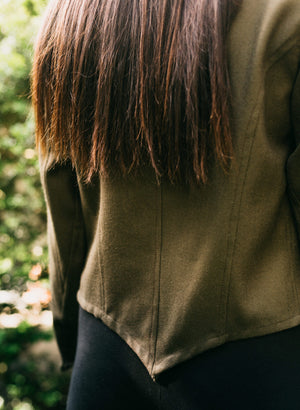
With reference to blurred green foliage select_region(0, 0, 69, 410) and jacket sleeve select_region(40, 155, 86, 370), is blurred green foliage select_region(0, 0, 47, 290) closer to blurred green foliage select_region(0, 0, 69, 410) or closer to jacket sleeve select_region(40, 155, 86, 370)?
blurred green foliage select_region(0, 0, 69, 410)

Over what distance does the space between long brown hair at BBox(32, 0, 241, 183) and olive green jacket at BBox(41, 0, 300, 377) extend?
2.0 inches

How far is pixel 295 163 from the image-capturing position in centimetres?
96

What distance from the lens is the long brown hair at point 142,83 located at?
90 cm

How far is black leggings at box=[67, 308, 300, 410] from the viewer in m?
0.94

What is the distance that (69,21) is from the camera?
3.41ft

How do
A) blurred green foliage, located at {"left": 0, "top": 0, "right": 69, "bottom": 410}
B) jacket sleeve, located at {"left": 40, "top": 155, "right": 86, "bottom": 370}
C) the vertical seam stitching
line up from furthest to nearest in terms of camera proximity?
blurred green foliage, located at {"left": 0, "top": 0, "right": 69, "bottom": 410} < jacket sleeve, located at {"left": 40, "top": 155, "right": 86, "bottom": 370} < the vertical seam stitching

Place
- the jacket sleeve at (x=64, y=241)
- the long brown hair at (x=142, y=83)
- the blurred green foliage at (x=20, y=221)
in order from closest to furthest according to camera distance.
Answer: the long brown hair at (x=142, y=83), the jacket sleeve at (x=64, y=241), the blurred green foliage at (x=20, y=221)

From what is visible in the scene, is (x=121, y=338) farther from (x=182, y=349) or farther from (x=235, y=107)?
(x=235, y=107)

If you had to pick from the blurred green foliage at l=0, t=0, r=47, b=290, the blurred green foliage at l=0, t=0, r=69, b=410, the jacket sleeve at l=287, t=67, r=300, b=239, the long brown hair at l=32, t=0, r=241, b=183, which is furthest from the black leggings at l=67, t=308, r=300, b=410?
the blurred green foliage at l=0, t=0, r=47, b=290

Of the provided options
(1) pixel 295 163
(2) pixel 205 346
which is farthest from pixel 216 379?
(1) pixel 295 163

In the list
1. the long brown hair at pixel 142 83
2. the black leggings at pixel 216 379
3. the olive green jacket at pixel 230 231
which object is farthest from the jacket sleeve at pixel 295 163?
the black leggings at pixel 216 379

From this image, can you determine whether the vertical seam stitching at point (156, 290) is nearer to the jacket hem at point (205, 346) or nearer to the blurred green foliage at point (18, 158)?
the jacket hem at point (205, 346)

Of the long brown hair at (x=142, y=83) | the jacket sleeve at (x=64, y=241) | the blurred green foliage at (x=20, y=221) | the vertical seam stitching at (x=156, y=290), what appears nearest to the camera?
the long brown hair at (x=142, y=83)

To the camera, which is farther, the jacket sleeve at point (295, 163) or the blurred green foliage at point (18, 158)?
the blurred green foliage at point (18, 158)
